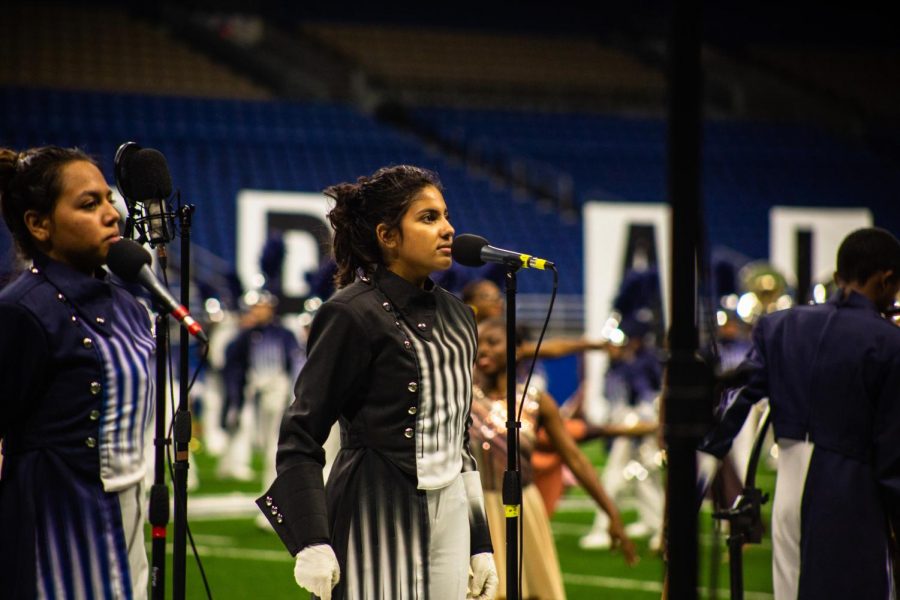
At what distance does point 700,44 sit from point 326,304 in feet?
4.42

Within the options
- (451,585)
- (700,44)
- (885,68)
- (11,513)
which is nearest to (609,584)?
(451,585)

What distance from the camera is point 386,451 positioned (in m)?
3.29

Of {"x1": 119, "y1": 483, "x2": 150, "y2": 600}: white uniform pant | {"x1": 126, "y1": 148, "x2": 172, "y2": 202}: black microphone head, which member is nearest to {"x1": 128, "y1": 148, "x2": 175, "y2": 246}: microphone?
{"x1": 126, "y1": 148, "x2": 172, "y2": 202}: black microphone head

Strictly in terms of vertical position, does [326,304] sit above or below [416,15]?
below

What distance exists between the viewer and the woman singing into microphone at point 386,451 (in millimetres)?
3227

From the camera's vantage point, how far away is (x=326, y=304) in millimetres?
3322

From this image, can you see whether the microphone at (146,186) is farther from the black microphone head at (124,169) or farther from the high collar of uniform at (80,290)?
the high collar of uniform at (80,290)

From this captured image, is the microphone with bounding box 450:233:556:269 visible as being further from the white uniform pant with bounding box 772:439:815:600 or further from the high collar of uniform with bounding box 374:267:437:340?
the white uniform pant with bounding box 772:439:815:600

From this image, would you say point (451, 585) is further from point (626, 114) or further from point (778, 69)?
point (778, 69)

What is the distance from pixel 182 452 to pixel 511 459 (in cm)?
98

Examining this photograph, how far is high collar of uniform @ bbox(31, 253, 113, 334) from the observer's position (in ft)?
10.4

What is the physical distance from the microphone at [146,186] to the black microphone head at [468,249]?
87 cm

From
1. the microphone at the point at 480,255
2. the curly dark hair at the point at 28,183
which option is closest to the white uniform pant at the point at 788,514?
the microphone at the point at 480,255

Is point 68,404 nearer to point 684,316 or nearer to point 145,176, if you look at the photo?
point 145,176
